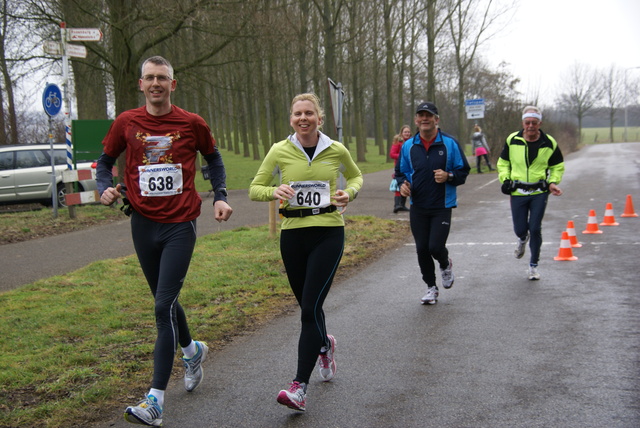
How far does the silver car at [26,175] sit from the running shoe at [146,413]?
15.5 meters

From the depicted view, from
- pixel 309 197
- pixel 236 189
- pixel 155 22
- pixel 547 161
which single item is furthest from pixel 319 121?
pixel 236 189

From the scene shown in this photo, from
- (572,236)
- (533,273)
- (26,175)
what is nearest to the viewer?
(533,273)

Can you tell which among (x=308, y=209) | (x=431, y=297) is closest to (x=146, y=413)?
(x=308, y=209)

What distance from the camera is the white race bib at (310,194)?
15.2 ft

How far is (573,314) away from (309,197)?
136 inches

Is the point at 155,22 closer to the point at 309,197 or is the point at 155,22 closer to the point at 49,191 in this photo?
the point at 49,191

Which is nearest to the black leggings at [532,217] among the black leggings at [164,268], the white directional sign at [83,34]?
the black leggings at [164,268]

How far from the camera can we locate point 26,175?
1908 centimetres

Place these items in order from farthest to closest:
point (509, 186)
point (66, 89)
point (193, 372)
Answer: point (66, 89) → point (509, 186) → point (193, 372)

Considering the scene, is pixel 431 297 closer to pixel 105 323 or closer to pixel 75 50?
pixel 105 323

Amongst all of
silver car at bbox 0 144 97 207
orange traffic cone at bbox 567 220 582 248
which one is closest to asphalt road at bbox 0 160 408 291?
silver car at bbox 0 144 97 207

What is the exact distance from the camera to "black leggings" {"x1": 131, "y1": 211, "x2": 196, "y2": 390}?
4324 millimetres

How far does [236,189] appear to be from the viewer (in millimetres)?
26484

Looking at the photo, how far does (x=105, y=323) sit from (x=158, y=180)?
270cm
